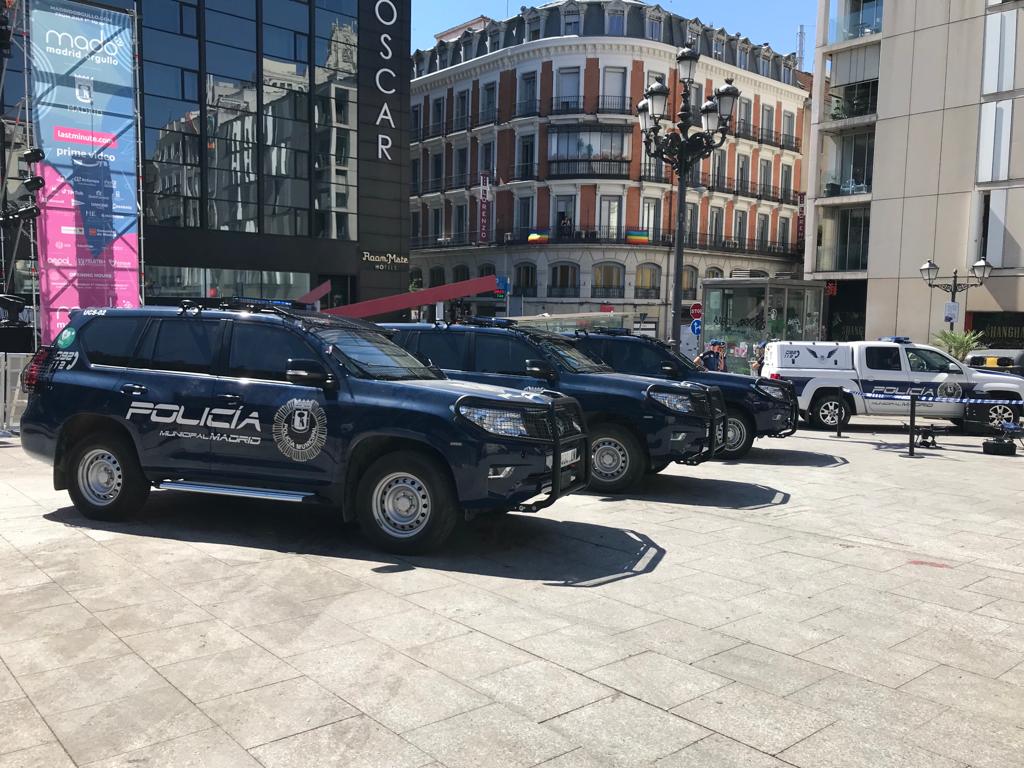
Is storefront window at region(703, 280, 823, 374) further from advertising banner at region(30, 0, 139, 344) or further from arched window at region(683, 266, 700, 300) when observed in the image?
arched window at region(683, 266, 700, 300)

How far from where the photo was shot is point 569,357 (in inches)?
408

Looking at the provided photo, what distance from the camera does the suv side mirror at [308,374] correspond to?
21.9 ft

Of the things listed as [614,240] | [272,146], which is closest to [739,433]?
[272,146]

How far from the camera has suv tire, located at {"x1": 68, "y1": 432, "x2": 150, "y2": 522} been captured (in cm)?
745

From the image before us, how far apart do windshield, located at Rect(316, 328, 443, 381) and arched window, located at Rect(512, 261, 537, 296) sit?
145 feet

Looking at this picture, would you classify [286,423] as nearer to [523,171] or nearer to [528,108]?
[523,171]


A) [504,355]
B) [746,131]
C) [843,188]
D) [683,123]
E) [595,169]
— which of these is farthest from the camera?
[746,131]

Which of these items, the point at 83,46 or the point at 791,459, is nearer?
the point at 791,459

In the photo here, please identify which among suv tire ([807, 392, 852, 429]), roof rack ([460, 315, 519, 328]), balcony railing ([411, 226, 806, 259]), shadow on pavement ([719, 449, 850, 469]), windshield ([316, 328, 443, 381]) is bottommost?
shadow on pavement ([719, 449, 850, 469])

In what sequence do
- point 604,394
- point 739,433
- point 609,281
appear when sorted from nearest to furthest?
point 604,394, point 739,433, point 609,281

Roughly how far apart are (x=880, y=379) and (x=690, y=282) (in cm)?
3689

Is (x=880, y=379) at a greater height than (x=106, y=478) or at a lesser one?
greater

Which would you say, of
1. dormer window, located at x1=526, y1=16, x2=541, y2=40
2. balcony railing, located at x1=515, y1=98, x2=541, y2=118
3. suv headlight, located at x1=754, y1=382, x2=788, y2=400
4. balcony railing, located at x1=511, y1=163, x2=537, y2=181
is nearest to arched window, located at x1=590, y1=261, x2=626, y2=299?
balcony railing, located at x1=511, y1=163, x2=537, y2=181

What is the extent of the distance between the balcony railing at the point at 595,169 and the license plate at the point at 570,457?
147 ft
